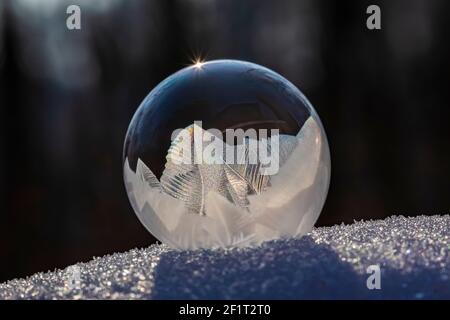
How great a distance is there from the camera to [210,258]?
331 centimetres

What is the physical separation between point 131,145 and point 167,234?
0.60 meters

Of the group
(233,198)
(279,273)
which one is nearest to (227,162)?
(233,198)

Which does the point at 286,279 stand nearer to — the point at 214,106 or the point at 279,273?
the point at 279,273

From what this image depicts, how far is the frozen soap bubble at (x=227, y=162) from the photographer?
3.50 meters

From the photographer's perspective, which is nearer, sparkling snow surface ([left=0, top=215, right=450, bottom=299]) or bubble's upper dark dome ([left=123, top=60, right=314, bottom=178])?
sparkling snow surface ([left=0, top=215, right=450, bottom=299])

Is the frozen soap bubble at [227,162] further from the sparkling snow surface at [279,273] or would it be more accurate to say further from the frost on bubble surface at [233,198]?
the sparkling snow surface at [279,273]

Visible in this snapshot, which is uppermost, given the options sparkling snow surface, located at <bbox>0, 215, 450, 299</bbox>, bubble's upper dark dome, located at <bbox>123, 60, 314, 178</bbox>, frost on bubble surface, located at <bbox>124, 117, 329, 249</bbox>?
bubble's upper dark dome, located at <bbox>123, 60, 314, 178</bbox>

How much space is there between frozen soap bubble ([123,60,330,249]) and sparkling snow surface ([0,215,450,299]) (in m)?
0.15

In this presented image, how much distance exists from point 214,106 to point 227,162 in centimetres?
34

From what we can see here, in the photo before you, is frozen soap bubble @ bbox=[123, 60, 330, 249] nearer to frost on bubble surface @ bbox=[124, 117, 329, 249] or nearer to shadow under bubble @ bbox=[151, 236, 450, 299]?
frost on bubble surface @ bbox=[124, 117, 329, 249]

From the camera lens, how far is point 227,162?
3496 mm

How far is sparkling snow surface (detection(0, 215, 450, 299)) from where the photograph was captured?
111 inches

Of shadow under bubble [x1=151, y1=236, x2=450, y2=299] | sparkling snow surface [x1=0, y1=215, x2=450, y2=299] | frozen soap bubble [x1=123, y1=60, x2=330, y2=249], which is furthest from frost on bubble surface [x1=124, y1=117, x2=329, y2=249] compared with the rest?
shadow under bubble [x1=151, y1=236, x2=450, y2=299]
